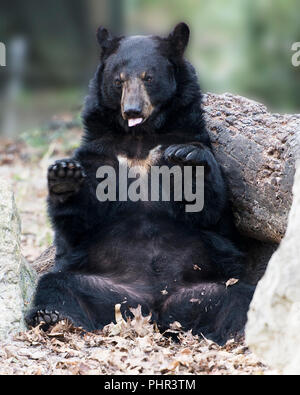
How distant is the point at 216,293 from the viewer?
Answer: 4.92 m

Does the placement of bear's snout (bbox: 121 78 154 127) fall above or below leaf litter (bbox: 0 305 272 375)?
above

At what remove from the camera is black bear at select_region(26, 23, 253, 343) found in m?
4.89

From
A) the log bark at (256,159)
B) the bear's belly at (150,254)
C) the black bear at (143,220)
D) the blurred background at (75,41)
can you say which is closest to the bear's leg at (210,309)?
the black bear at (143,220)

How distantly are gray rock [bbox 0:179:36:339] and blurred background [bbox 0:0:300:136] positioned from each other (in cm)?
1003

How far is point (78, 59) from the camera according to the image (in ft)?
63.9

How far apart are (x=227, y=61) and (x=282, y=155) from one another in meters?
10.7

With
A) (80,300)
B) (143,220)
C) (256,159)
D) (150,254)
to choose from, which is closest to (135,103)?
(143,220)

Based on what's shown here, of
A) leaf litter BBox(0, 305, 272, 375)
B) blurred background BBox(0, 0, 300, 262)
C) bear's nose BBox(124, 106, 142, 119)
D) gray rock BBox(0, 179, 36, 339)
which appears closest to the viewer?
leaf litter BBox(0, 305, 272, 375)

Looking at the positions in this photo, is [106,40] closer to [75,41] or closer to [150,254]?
[150,254]

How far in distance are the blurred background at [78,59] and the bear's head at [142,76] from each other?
2.53 m

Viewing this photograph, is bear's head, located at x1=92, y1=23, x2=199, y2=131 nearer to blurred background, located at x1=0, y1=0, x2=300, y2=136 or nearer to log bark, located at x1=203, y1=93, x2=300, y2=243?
log bark, located at x1=203, y1=93, x2=300, y2=243

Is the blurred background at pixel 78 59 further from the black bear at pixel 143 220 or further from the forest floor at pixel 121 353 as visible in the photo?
the forest floor at pixel 121 353

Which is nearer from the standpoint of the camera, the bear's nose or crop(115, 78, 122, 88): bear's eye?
the bear's nose

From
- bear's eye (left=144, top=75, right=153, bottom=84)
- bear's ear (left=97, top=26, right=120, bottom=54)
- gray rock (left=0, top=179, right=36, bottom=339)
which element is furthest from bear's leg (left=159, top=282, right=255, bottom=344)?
bear's ear (left=97, top=26, right=120, bottom=54)
